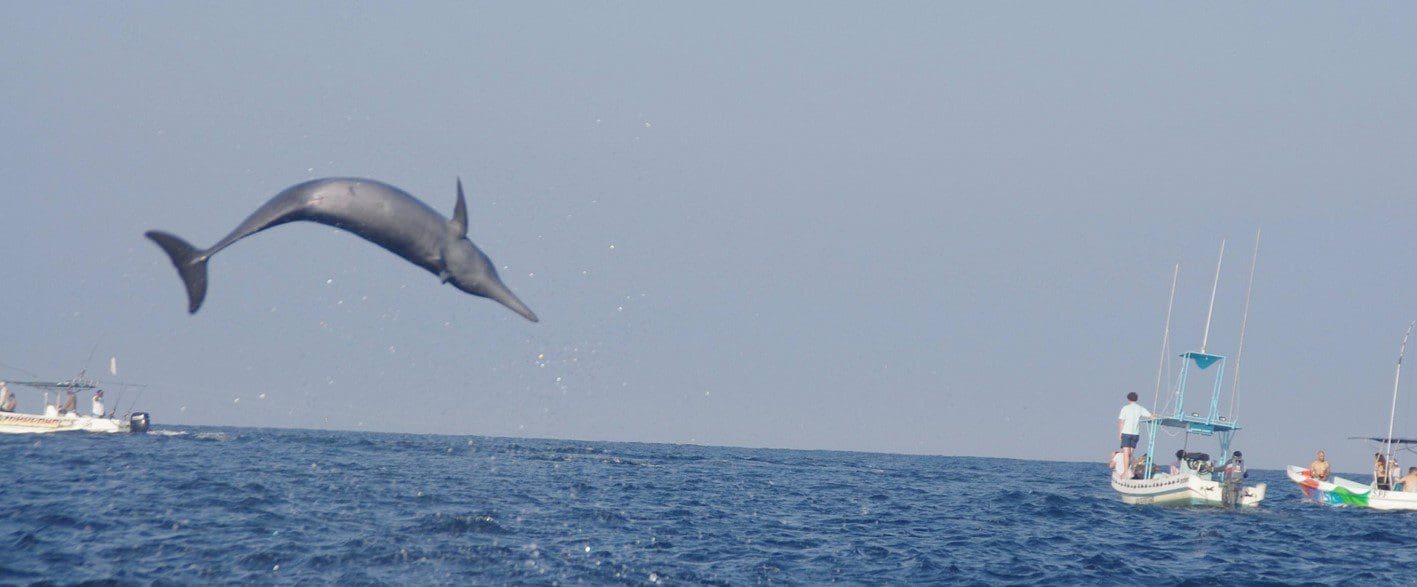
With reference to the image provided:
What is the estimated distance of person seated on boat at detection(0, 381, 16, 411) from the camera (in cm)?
5625

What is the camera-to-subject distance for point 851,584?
1600cm

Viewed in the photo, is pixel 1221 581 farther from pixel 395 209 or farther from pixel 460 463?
pixel 460 463

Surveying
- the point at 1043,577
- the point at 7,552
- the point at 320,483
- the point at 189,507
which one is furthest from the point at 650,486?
the point at 7,552

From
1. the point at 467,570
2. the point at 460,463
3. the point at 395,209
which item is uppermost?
the point at 395,209

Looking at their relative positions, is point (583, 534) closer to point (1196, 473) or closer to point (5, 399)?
point (1196, 473)

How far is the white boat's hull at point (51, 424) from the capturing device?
55.3 m

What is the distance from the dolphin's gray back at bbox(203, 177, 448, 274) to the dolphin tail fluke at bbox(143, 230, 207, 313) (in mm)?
229

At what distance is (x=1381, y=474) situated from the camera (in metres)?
41.5

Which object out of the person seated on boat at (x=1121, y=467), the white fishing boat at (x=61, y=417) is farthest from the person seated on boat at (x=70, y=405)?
the person seated on boat at (x=1121, y=467)

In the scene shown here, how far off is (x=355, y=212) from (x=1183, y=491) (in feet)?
105

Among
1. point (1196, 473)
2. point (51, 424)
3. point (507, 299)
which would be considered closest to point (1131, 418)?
point (1196, 473)

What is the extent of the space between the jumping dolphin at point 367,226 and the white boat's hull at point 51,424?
181 ft

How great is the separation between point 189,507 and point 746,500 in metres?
15.0

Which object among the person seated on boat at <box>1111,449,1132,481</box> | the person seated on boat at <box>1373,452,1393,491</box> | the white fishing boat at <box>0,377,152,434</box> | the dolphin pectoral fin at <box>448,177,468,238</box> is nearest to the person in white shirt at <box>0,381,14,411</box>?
the white fishing boat at <box>0,377,152,434</box>
